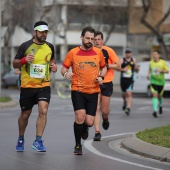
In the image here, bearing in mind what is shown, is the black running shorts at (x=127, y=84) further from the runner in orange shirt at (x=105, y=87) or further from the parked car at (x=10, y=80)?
the parked car at (x=10, y=80)

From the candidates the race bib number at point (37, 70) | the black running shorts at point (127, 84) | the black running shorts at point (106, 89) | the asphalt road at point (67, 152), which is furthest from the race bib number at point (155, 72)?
the race bib number at point (37, 70)

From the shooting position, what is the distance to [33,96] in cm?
988

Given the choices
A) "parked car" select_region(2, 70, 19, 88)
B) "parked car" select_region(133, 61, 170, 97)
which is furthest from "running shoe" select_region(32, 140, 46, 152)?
"parked car" select_region(2, 70, 19, 88)

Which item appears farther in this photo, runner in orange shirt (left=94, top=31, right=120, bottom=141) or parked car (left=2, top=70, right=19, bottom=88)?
parked car (left=2, top=70, right=19, bottom=88)

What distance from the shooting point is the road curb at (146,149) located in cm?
955

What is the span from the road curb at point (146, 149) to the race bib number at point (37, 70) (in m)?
2.09

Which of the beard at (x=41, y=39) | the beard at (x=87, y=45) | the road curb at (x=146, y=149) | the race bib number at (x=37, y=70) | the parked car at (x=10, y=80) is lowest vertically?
the parked car at (x=10, y=80)

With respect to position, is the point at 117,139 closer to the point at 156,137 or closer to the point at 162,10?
the point at 156,137

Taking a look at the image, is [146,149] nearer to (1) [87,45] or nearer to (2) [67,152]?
(2) [67,152]

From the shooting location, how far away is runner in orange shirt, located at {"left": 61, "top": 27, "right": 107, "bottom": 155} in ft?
31.7

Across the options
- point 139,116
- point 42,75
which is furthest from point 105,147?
point 139,116

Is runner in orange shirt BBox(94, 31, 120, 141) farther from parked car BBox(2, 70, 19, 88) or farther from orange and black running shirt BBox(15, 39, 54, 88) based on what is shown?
parked car BBox(2, 70, 19, 88)

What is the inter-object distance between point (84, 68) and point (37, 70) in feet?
2.45

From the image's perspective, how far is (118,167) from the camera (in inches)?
342
